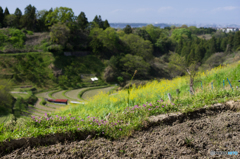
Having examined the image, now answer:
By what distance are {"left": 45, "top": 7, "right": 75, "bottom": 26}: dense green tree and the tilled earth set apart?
4836cm

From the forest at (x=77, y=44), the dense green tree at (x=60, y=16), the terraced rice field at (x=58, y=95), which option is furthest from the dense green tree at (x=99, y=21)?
the terraced rice field at (x=58, y=95)

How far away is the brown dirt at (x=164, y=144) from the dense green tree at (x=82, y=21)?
50922mm

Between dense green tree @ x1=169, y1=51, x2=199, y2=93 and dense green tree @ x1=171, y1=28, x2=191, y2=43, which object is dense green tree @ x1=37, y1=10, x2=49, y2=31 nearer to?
dense green tree @ x1=169, y1=51, x2=199, y2=93

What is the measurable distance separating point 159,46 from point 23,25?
4596 centimetres

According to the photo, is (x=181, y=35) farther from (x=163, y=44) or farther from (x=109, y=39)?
(x=109, y=39)

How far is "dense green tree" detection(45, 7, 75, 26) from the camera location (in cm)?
4678

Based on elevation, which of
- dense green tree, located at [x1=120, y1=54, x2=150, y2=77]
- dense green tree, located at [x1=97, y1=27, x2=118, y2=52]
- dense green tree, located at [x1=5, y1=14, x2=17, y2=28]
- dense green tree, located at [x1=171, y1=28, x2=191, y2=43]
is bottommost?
dense green tree, located at [x1=120, y1=54, x2=150, y2=77]

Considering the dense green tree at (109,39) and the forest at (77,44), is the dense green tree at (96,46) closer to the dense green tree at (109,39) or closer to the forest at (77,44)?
the forest at (77,44)

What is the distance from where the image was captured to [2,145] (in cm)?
324

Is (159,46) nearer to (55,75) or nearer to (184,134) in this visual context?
(55,75)

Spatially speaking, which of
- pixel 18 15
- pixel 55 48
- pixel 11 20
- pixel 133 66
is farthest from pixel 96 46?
pixel 18 15

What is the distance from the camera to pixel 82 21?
2041 inches

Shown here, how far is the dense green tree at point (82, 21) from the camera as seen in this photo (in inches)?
1998

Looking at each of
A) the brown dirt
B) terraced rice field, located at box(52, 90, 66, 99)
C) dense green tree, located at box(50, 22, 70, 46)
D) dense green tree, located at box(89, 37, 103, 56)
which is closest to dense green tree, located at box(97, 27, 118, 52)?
dense green tree, located at box(89, 37, 103, 56)
